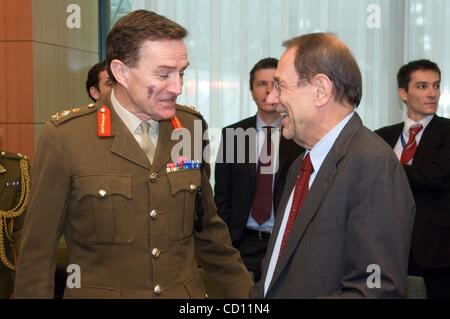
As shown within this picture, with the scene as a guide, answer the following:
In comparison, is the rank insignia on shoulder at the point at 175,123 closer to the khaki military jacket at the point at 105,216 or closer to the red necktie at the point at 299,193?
the khaki military jacket at the point at 105,216

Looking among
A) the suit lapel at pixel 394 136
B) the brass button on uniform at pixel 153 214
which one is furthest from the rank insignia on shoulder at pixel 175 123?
the suit lapel at pixel 394 136

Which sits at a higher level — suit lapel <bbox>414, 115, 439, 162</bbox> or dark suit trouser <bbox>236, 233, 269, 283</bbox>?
suit lapel <bbox>414, 115, 439, 162</bbox>

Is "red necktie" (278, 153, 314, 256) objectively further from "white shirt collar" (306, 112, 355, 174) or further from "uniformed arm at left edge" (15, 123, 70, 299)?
"uniformed arm at left edge" (15, 123, 70, 299)

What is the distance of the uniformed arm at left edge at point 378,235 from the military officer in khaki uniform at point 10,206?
1914mm

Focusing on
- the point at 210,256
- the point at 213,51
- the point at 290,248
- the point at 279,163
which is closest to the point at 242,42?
the point at 213,51

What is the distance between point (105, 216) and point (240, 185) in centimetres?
191

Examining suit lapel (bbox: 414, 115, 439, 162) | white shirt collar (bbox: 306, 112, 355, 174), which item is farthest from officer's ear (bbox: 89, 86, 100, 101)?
white shirt collar (bbox: 306, 112, 355, 174)

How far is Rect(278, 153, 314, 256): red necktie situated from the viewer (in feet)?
5.94

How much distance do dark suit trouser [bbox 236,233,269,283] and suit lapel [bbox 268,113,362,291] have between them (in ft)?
6.45

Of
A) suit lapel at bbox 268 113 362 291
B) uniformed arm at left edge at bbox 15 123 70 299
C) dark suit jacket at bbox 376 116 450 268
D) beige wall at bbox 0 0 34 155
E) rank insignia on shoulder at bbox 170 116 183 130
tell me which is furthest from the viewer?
beige wall at bbox 0 0 34 155

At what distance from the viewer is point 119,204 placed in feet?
6.57

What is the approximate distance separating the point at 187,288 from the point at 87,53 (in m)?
3.61

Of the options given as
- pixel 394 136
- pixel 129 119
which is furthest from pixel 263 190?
pixel 129 119
